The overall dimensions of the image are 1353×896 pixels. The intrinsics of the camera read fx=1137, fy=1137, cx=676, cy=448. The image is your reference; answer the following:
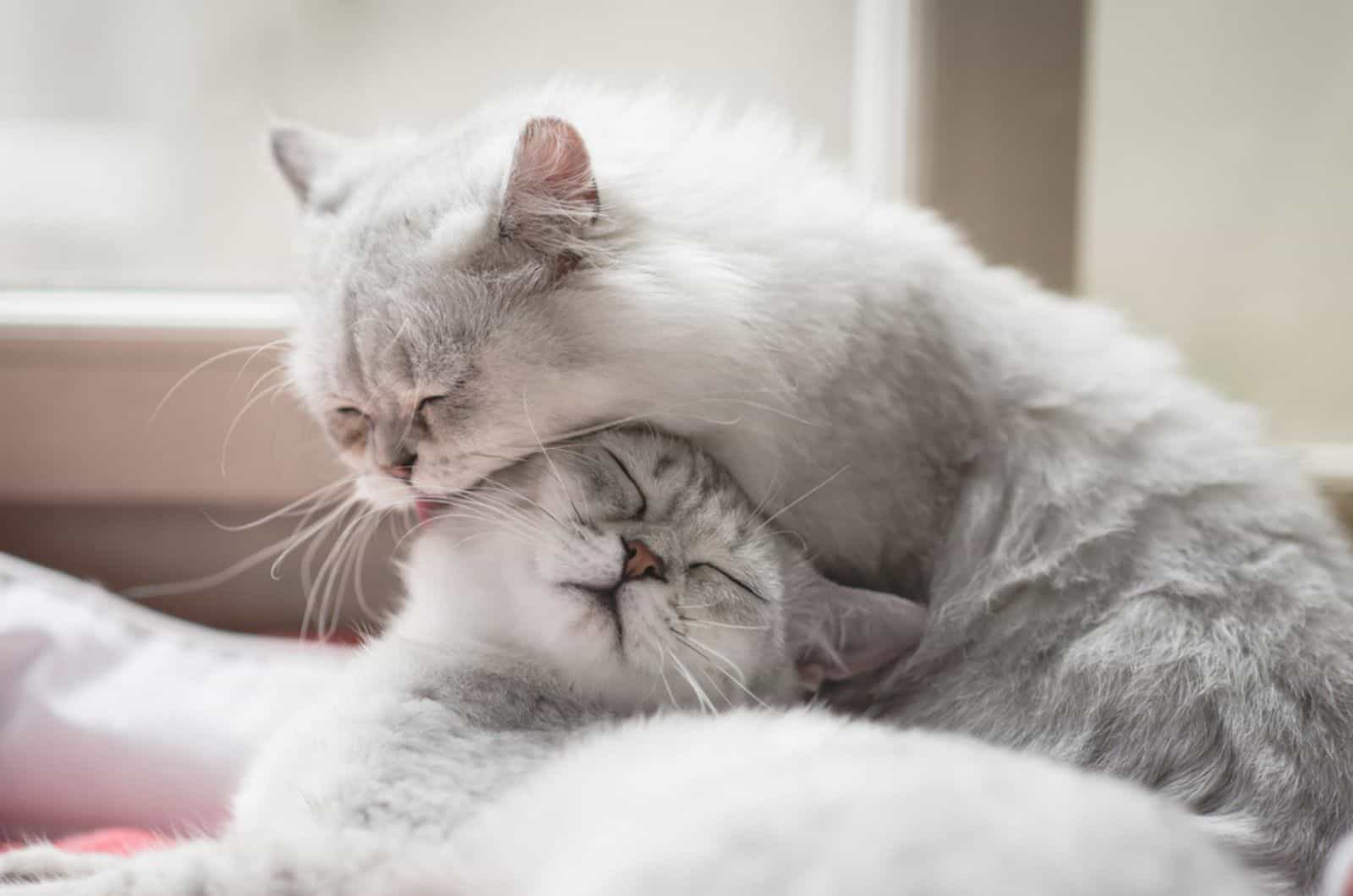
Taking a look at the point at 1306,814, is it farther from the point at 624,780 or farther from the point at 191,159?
the point at 191,159

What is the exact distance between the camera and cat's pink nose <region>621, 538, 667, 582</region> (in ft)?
3.11

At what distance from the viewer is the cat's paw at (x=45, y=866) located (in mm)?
898

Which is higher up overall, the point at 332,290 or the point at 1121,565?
the point at 332,290

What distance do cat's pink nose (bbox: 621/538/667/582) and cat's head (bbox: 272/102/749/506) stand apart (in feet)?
0.37

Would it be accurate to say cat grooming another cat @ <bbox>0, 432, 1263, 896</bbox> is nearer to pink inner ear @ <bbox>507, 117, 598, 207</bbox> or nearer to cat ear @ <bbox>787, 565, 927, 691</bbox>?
cat ear @ <bbox>787, 565, 927, 691</bbox>

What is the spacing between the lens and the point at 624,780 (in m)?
0.81

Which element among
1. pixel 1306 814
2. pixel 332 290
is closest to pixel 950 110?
pixel 332 290

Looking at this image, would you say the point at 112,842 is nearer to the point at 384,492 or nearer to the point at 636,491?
the point at 384,492

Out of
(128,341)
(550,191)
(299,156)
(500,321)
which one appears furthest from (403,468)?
Answer: (128,341)

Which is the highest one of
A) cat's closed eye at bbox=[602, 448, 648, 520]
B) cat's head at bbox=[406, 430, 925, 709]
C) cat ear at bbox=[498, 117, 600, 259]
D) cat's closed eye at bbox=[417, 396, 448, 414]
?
cat ear at bbox=[498, 117, 600, 259]

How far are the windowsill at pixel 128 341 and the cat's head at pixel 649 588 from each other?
0.64 metres

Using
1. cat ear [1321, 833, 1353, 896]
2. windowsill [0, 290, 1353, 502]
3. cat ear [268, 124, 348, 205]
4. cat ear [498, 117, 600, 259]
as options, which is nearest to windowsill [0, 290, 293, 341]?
windowsill [0, 290, 1353, 502]

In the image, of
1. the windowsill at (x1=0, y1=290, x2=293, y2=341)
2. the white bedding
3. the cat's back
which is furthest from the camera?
the windowsill at (x1=0, y1=290, x2=293, y2=341)

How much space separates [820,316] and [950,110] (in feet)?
1.99
